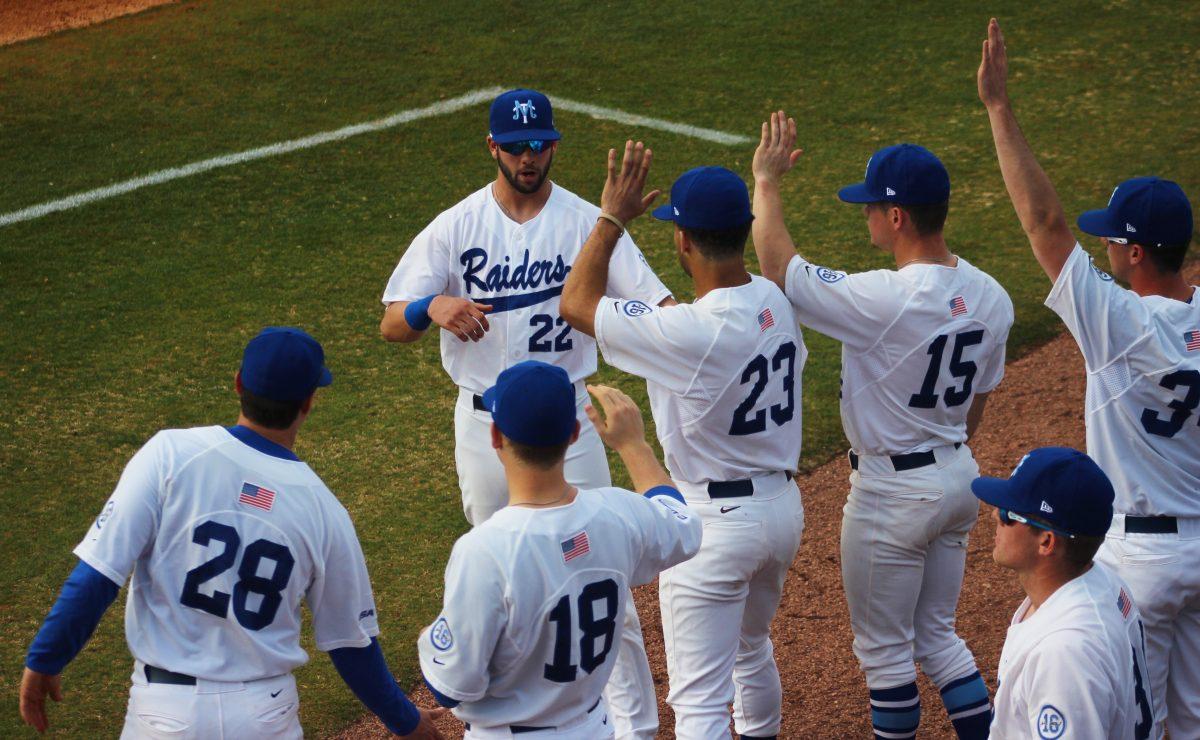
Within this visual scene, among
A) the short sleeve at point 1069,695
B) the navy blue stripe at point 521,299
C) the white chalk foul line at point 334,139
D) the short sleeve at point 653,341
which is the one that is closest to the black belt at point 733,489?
the short sleeve at point 653,341

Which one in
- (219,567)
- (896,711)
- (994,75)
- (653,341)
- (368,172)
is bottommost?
(896,711)

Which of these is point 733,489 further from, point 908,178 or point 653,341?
point 908,178

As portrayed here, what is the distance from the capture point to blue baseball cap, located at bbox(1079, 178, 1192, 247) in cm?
363

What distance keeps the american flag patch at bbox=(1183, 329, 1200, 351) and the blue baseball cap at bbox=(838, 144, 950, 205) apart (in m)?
0.74

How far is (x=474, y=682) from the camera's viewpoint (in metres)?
2.91

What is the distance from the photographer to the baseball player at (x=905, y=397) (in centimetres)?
382

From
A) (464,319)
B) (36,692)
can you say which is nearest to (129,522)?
(36,692)

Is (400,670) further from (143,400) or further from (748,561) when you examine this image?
(143,400)

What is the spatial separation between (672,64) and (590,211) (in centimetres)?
606

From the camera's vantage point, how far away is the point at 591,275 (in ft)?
12.2

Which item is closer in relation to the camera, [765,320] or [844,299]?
[765,320]

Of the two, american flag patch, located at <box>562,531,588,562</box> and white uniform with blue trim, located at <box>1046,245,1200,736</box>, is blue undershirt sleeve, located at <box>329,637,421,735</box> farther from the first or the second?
white uniform with blue trim, located at <box>1046,245,1200,736</box>

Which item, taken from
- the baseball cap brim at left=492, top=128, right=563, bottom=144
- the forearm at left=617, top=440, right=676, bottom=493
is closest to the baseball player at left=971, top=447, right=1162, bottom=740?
the forearm at left=617, top=440, right=676, bottom=493

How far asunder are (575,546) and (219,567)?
0.82 meters
